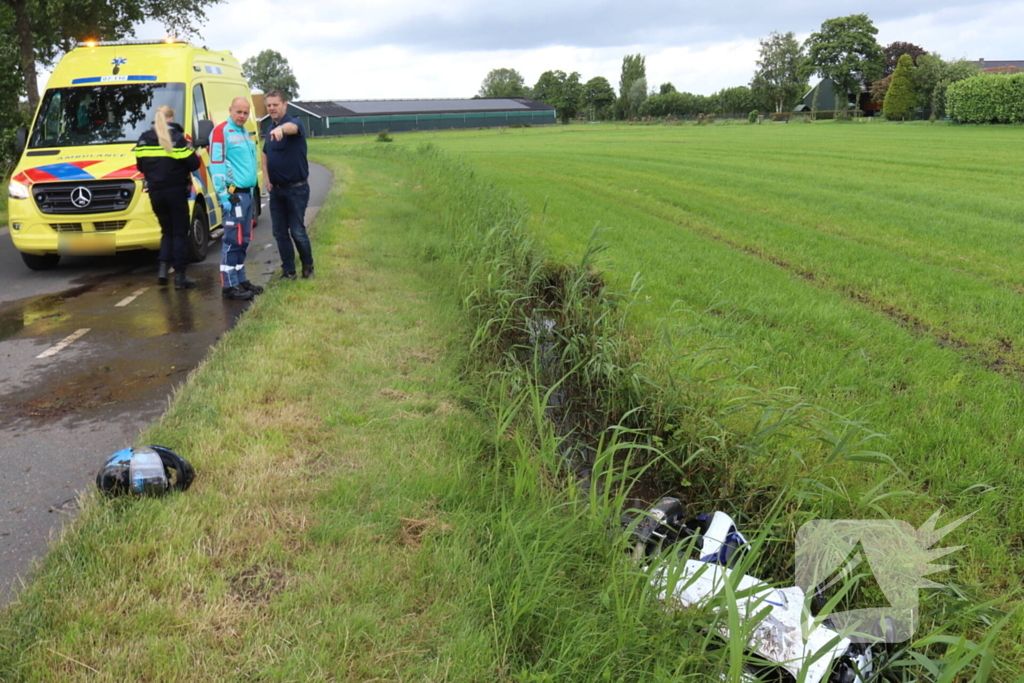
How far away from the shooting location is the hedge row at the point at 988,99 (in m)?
44.0

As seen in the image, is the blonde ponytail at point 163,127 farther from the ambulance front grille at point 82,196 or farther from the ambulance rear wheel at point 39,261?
the ambulance rear wheel at point 39,261

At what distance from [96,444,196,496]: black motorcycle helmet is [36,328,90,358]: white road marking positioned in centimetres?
323

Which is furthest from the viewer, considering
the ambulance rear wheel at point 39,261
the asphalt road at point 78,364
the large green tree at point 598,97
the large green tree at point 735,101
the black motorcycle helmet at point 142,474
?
the large green tree at point 598,97

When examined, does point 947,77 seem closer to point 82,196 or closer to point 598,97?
point 598,97

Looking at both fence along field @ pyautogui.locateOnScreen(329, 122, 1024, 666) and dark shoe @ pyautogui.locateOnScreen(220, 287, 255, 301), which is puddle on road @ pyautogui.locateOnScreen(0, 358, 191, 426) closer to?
dark shoe @ pyautogui.locateOnScreen(220, 287, 255, 301)

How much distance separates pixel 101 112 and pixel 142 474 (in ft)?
26.4

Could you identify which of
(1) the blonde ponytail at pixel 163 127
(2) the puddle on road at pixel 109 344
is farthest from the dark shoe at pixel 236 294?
(1) the blonde ponytail at pixel 163 127

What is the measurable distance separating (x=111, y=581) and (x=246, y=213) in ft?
19.5

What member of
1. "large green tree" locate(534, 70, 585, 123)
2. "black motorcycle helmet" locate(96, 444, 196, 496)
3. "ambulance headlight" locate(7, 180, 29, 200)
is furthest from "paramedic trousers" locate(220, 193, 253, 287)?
"large green tree" locate(534, 70, 585, 123)

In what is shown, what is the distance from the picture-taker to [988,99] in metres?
45.5

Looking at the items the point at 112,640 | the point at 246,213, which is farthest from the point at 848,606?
the point at 246,213

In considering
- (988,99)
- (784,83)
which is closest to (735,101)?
(784,83)

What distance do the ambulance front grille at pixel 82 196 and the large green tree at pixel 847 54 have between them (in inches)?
3658

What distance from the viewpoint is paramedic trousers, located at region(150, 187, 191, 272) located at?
28.4ft
